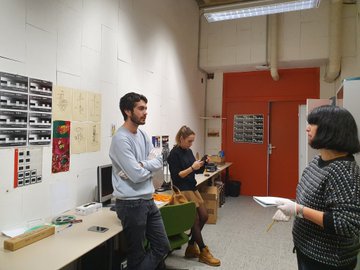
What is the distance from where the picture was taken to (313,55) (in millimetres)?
5188

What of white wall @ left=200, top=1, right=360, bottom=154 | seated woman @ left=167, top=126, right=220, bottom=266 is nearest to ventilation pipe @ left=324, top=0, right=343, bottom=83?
white wall @ left=200, top=1, right=360, bottom=154

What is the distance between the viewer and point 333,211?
1239 millimetres

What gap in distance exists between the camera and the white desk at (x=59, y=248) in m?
1.54

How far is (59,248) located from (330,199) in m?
1.53

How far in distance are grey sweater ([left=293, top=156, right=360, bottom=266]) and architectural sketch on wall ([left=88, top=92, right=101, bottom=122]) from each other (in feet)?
6.74

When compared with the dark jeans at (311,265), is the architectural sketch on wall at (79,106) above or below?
above

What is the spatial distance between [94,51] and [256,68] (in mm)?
4013

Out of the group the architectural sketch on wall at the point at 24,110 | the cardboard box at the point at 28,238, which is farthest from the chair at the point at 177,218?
the architectural sketch on wall at the point at 24,110

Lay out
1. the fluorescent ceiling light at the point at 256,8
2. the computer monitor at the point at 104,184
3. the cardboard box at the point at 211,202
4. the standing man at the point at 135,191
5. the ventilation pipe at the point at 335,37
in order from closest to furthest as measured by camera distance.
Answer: the standing man at the point at 135,191, the computer monitor at the point at 104,184, the fluorescent ceiling light at the point at 256,8, the cardboard box at the point at 211,202, the ventilation pipe at the point at 335,37

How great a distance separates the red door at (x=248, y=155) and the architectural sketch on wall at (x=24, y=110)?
4.63m

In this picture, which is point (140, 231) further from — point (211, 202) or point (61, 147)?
point (211, 202)

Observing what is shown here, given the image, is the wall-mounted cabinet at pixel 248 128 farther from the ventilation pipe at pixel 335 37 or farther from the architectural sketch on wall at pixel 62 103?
the architectural sketch on wall at pixel 62 103

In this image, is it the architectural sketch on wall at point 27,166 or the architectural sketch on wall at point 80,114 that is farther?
the architectural sketch on wall at point 80,114

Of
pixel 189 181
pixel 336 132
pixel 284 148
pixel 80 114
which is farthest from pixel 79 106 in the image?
pixel 284 148
